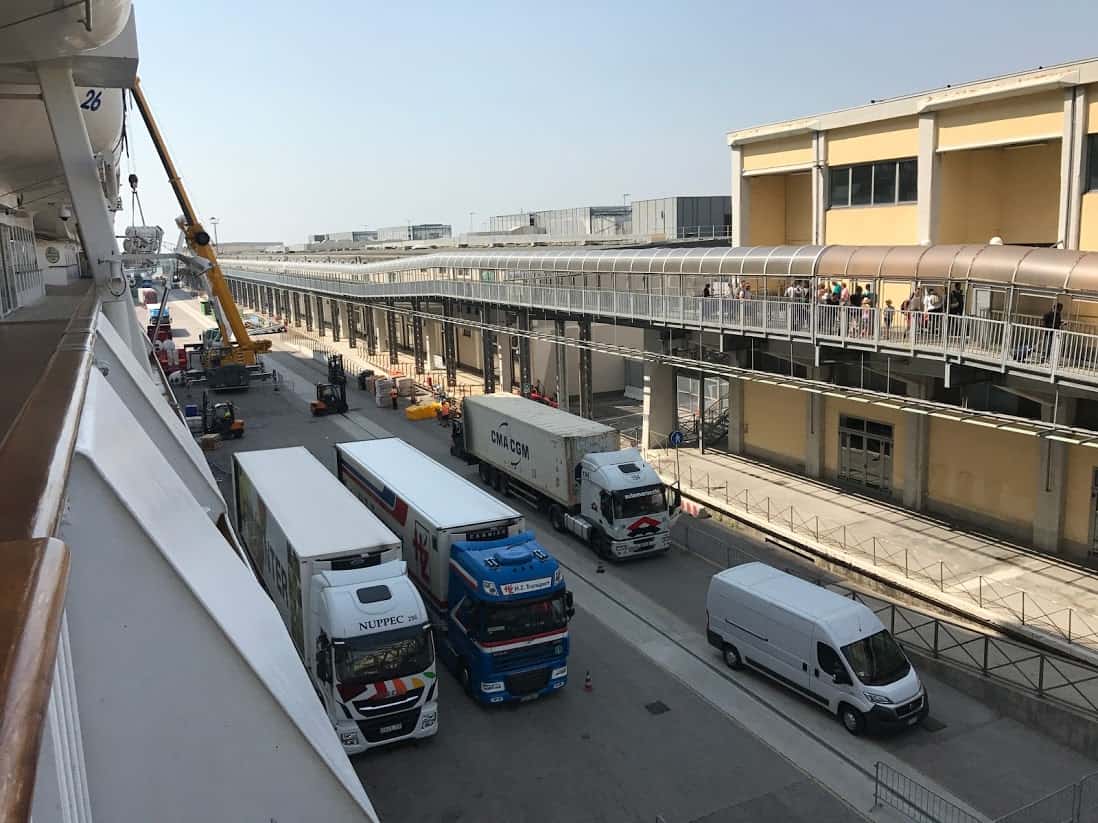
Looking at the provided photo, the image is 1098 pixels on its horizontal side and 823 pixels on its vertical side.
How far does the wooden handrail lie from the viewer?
1.24 meters

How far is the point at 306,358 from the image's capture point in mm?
63438

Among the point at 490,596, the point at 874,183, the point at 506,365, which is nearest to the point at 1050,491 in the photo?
the point at 874,183

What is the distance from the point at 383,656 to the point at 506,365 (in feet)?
101

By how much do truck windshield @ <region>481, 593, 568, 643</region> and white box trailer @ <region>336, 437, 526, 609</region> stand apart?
1.60 meters

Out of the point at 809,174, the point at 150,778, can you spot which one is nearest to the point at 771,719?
the point at 150,778

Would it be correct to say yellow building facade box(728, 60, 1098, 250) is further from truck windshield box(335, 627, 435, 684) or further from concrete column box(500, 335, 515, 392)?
truck windshield box(335, 627, 435, 684)

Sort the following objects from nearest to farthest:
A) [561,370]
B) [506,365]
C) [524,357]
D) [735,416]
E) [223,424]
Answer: [735,416] < [223,424] < [561,370] < [524,357] < [506,365]

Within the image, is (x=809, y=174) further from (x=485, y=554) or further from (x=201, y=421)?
(x=201, y=421)

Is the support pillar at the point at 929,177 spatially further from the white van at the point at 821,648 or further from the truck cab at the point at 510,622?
the truck cab at the point at 510,622

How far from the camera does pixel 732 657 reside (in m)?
15.6

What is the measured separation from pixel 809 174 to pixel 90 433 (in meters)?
28.6

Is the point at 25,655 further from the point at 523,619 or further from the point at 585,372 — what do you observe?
the point at 585,372

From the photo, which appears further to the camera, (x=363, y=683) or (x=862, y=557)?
(x=862, y=557)

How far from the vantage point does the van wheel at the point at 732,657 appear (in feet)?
50.7
